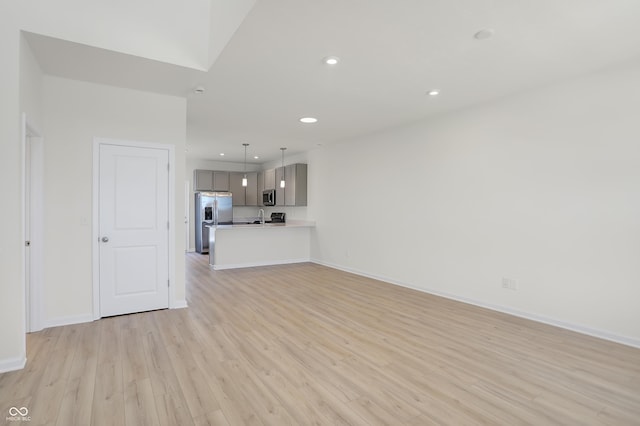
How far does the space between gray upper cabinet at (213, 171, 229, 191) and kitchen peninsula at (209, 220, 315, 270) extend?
251cm

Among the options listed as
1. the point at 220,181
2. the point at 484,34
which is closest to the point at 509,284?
the point at 484,34

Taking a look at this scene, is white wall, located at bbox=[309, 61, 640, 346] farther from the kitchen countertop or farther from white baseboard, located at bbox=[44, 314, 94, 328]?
white baseboard, located at bbox=[44, 314, 94, 328]

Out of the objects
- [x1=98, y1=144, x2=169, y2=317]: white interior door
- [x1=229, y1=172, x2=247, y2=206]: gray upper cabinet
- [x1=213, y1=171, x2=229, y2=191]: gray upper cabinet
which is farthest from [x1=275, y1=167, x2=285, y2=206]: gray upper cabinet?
[x1=98, y1=144, x2=169, y2=317]: white interior door

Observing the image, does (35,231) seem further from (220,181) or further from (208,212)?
(220,181)

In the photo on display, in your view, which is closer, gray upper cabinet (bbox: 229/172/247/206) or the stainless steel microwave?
the stainless steel microwave

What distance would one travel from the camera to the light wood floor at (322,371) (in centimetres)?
199

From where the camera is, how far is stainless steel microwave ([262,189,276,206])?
8602 millimetres

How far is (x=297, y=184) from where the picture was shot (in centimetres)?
769

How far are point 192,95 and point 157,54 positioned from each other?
88 cm

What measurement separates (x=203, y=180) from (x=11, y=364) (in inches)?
271

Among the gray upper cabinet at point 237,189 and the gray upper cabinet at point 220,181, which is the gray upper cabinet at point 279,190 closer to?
the gray upper cabinet at point 237,189

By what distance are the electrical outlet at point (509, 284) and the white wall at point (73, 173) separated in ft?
15.5

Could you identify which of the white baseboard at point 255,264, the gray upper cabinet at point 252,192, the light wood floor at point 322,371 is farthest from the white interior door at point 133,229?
the gray upper cabinet at point 252,192

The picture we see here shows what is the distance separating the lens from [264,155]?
839 cm
